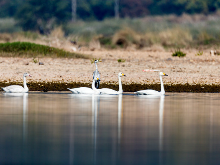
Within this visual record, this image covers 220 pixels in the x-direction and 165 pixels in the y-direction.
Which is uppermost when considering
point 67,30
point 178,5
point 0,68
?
point 178,5

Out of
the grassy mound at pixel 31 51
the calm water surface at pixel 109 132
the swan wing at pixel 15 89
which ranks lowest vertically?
the calm water surface at pixel 109 132

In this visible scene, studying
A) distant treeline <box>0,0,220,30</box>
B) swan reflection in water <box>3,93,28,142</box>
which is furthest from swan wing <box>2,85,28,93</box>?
distant treeline <box>0,0,220,30</box>

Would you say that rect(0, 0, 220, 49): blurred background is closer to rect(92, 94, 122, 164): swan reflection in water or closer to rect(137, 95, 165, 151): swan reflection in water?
rect(92, 94, 122, 164): swan reflection in water

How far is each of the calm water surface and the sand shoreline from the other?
4543 millimetres

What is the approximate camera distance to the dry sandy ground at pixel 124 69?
18.4 meters

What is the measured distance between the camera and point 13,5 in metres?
68.0

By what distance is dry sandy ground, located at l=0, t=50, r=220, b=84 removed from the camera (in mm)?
18359

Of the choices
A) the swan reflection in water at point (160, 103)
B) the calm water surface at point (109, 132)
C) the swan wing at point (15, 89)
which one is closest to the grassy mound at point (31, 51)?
the swan wing at point (15, 89)

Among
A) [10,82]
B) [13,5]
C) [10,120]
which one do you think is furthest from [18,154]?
[13,5]

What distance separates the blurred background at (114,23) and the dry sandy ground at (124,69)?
205 inches

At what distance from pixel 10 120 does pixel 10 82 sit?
7.92m

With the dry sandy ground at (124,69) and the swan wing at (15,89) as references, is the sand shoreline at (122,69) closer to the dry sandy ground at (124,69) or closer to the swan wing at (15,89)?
the dry sandy ground at (124,69)

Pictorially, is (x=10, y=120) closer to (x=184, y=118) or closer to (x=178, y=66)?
(x=184, y=118)

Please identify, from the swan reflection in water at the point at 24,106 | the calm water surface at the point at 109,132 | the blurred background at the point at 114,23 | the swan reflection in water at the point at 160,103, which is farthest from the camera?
the blurred background at the point at 114,23
